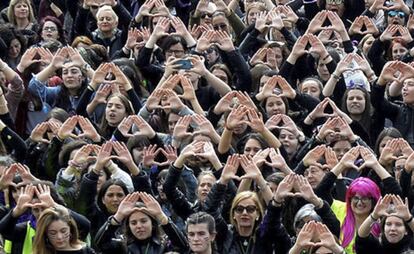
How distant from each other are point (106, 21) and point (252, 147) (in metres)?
3.44

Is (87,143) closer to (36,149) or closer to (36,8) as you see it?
(36,149)

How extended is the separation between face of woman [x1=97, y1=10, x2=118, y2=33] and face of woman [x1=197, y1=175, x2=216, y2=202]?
4.03m

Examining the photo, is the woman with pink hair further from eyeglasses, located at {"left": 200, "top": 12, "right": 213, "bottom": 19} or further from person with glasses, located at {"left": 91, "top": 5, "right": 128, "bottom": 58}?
eyeglasses, located at {"left": 200, "top": 12, "right": 213, "bottom": 19}

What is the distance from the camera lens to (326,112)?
601 inches

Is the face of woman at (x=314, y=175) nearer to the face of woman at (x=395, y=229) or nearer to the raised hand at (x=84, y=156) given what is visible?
the face of woman at (x=395, y=229)

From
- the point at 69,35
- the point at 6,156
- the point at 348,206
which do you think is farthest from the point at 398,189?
the point at 69,35

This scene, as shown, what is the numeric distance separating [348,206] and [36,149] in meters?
2.86

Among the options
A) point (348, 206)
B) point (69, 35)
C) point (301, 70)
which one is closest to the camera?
Answer: point (348, 206)

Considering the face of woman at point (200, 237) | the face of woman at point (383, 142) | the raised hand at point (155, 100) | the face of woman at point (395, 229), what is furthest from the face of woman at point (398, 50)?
the face of woman at point (200, 237)

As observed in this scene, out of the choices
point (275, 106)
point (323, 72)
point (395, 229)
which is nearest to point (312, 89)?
point (323, 72)

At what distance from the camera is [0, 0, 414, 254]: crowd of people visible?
12.6 meters

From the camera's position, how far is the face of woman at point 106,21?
16.8m

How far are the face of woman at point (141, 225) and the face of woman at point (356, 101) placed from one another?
3172 millimetres

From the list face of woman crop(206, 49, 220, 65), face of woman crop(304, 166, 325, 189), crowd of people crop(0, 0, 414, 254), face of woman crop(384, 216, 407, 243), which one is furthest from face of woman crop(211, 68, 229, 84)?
face of woman crop(384, 216, 407, 243)
